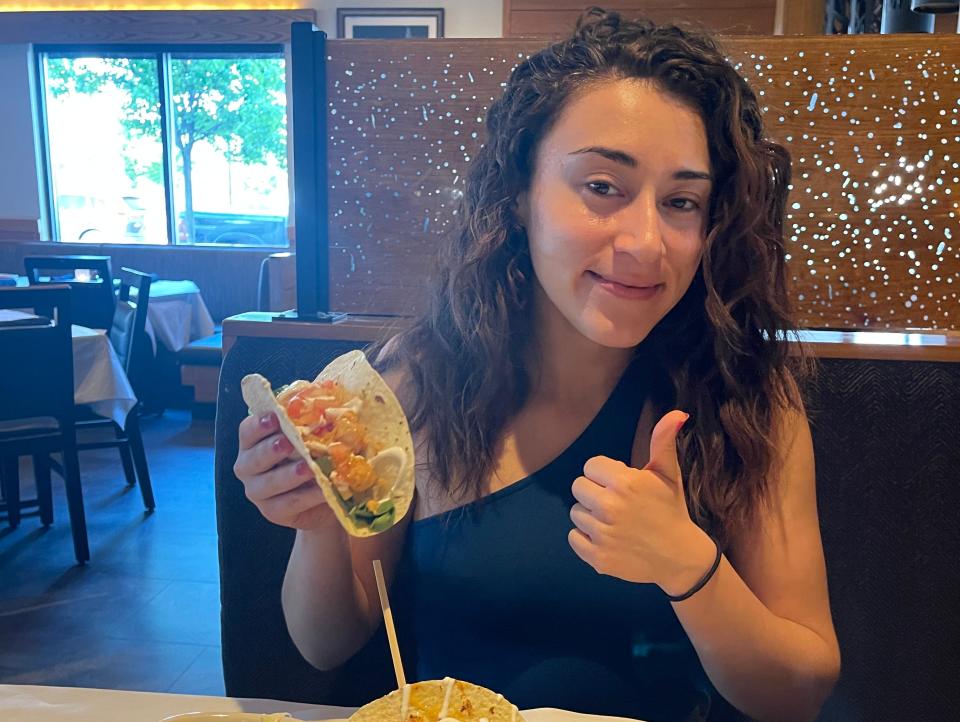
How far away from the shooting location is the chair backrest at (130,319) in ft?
13.6

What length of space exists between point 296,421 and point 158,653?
7.06 feet

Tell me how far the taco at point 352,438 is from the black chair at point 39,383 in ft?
8.16

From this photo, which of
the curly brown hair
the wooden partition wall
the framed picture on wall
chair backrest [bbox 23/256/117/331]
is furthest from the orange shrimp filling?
the framed picture on wall

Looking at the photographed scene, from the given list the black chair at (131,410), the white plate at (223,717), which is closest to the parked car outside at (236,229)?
the black chair at (131,410)

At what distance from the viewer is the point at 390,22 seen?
6.52 meters

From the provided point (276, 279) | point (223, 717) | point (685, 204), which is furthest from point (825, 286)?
point (276, 279)

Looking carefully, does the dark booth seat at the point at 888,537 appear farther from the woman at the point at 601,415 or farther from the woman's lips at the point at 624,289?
the woman's lips at the point at 624,289

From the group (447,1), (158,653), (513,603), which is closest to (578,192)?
(513,603)

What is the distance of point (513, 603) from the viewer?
127 centimetres

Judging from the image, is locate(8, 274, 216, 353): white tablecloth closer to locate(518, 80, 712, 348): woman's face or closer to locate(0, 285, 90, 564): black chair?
locate(0, 285, 90, 564): black chair

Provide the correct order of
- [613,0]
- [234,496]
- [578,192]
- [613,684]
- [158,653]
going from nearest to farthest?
[578,192] → [613,684] → [234,496] → [158,653] → [613,0]

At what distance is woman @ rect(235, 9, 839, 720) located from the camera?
1119 millimetres

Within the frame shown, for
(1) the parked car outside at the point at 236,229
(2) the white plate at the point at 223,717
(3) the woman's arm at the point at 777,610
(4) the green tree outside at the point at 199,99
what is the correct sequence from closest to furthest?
1. (2) the white plate at the point at 223,717
2. (3) the woman's arm at the point at 777,610
3. (4) the green tree outside at the point at 199,99
4. (1) the parked car outside at the point at 236,229

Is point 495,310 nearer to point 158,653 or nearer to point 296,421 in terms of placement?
point 296,421
